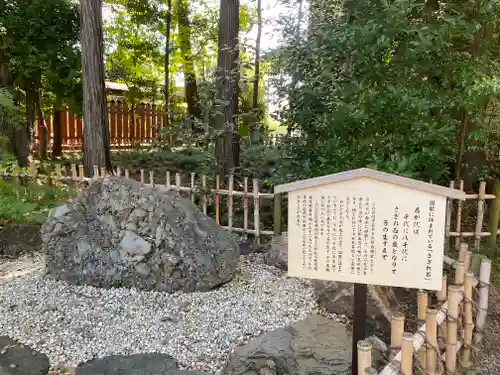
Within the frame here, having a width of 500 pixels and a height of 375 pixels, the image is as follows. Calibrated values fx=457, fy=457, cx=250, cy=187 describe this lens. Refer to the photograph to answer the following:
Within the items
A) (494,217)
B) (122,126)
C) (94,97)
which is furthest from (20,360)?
(122,126)

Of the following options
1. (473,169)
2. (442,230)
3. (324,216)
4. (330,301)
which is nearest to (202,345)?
(330,301)

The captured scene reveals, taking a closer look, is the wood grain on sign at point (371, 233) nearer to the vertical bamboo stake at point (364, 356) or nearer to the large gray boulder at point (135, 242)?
the vertical bamboo stake at point (364, 356)

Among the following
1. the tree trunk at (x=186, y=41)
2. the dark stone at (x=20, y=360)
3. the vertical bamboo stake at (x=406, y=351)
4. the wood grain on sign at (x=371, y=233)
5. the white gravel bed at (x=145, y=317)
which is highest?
the tree trunk at (x=186, y=41)

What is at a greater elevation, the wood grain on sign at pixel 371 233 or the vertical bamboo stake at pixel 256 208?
the wood grain on sign at pixel 371 233

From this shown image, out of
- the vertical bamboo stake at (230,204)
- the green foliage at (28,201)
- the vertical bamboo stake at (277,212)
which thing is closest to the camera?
the green foliage at (28,201)

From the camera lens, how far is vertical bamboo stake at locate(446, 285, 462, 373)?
3188 mm

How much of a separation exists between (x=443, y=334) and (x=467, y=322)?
301mm

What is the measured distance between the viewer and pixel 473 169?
670 cm

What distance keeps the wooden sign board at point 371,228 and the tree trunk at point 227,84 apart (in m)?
4.59

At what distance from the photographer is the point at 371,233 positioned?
8.32 feet

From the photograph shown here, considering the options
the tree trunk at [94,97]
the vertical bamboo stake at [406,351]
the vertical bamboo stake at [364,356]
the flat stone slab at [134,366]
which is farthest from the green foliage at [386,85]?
the tree trunk at [94,97]

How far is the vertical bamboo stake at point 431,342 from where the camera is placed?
2.83 metres

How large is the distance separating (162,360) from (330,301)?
1.59 meters

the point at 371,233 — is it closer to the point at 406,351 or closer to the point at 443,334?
the point at 406,351
